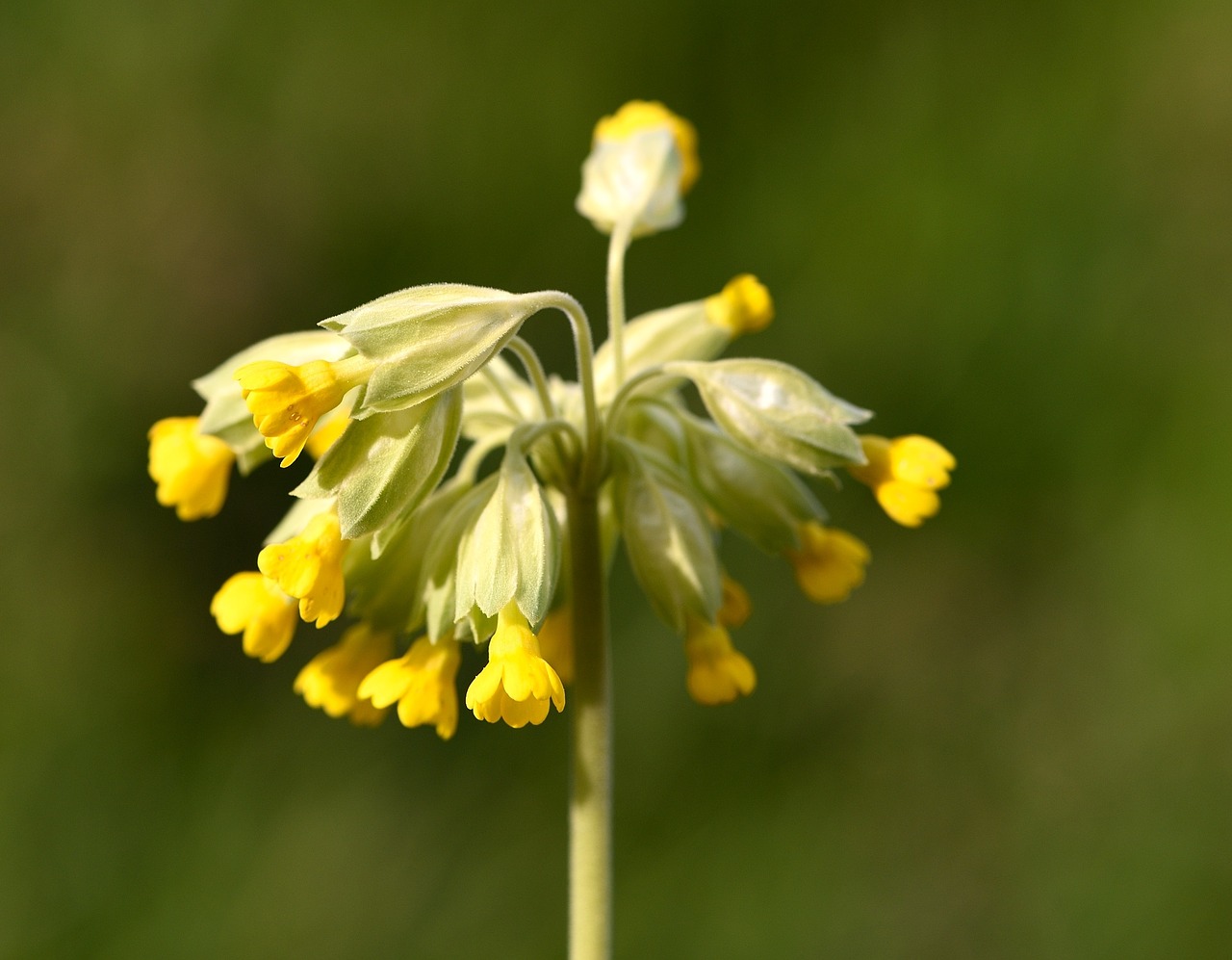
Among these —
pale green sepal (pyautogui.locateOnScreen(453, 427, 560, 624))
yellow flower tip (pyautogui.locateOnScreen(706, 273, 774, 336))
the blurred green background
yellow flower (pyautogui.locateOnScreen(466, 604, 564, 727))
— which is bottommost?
the blurred green background

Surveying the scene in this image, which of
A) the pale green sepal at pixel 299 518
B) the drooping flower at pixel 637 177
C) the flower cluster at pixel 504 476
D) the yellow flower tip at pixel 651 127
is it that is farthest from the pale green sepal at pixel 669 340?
the pale green sepal at pixel 299 518

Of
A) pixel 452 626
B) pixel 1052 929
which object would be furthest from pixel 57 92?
pixel 1052 929

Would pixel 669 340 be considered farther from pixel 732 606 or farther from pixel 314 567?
pixel 314 567

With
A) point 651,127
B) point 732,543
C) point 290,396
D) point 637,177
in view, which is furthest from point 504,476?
point 732,543

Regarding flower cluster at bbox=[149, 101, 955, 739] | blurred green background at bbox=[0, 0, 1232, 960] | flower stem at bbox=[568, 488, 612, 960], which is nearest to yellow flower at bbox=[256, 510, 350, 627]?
flower cluster at bbox=[149, 101, 955, 739]

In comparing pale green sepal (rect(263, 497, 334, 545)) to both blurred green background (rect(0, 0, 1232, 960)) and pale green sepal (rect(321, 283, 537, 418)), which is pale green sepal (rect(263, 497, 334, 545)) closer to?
pale green sepal (rect(321, 283, 537, 418))
